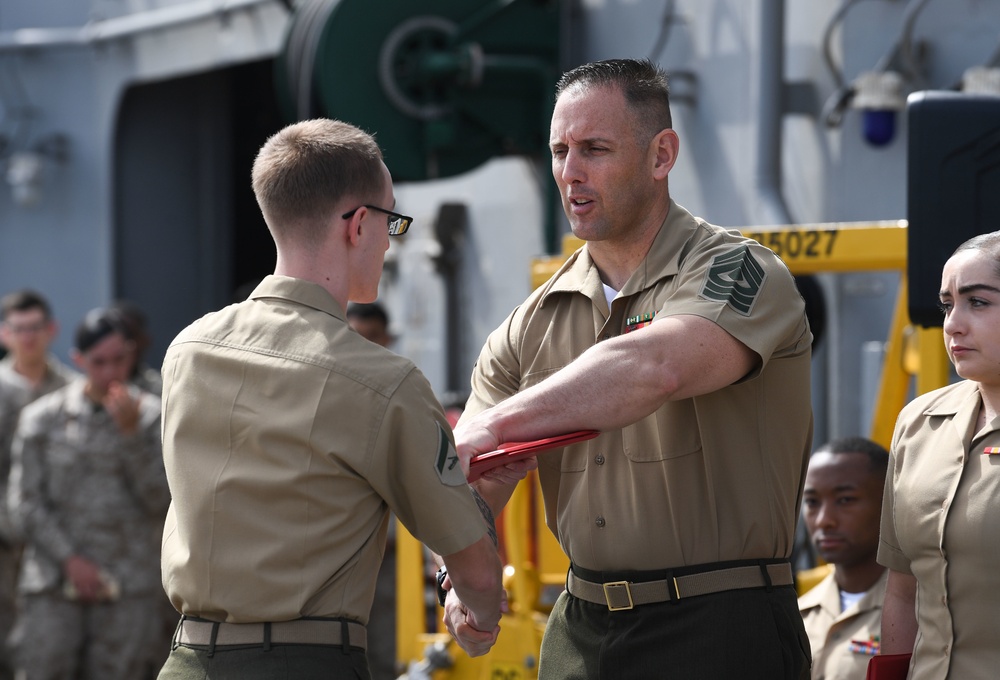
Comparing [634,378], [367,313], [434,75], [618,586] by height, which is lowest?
[618,586]

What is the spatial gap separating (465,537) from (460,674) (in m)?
2.72

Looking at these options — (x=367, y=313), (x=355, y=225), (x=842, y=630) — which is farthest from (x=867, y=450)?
(x=367, y=313)

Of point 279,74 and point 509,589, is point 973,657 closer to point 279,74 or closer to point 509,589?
point 509,589

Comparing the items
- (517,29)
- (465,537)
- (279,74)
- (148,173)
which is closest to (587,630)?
(465,537)

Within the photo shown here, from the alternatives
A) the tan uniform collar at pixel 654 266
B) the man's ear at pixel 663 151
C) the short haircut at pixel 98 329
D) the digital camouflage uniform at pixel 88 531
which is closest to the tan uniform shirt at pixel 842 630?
the tan uniform collar at pixel 654 266

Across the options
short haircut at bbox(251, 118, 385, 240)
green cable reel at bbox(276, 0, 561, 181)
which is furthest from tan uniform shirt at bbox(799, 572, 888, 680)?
green cable reel at bbox(276, 0, 561, 181)

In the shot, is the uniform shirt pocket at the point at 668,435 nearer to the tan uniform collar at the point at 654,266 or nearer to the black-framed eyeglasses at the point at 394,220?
the tan uniform collar at the point at 654,266

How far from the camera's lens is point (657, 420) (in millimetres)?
2891

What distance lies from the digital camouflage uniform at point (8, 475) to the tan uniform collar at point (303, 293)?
17.0 ft

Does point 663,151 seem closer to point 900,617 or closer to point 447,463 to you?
point 447,463

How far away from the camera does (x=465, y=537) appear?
2562 mm

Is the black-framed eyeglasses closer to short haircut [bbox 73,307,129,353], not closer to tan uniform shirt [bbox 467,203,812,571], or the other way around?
tan uniform shirt [bbox 467,203,812,571]

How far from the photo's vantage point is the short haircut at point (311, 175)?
2.61 m

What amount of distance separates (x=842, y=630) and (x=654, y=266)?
1.27m
